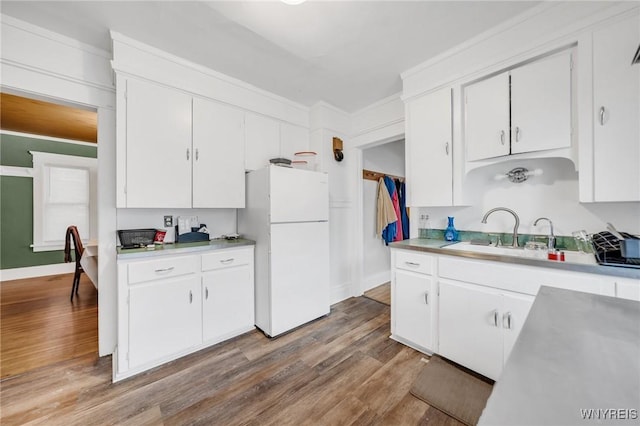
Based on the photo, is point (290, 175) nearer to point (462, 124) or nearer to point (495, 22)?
point (462, 124)

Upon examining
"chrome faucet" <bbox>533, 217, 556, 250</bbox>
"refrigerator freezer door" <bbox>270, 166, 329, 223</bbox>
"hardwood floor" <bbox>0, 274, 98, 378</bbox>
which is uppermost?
"refrigerator freezer door" <bbox>270, 166, 329, 223</bbox>

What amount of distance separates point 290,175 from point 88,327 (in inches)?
105

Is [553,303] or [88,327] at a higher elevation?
[553,303]

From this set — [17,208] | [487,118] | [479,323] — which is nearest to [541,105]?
[487,118]

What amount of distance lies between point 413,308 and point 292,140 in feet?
7.56

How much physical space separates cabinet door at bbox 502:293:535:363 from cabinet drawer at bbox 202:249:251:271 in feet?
6.96

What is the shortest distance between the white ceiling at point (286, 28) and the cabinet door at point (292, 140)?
0.67 metres

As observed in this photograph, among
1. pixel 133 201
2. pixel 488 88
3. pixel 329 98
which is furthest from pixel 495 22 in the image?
pixel 133 201

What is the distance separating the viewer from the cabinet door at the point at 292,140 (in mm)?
2955

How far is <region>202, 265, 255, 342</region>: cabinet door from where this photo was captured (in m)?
2.15

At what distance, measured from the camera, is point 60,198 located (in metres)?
4.36

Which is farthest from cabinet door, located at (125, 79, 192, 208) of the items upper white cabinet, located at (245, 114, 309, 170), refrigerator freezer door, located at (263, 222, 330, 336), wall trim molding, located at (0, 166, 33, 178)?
wall trim molding, located at (0, 166, 33, 178)

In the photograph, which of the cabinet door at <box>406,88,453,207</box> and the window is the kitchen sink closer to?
the cabinet door at <box>406,88,453,207</box>

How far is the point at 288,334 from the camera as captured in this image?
2.38 m
